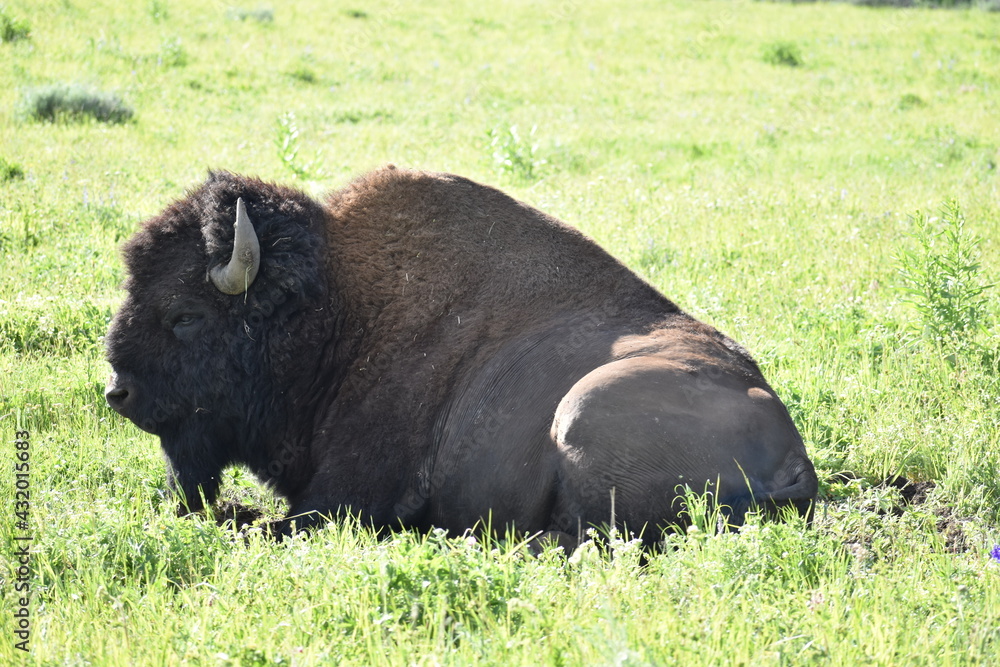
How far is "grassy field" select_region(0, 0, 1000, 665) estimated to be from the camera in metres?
3.06

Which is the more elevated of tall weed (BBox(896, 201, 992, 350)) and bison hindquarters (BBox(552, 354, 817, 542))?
tall weed (BBox(896, 201, 992, 350))

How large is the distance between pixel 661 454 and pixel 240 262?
→ 7.05 ft

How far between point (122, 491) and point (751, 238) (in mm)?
6291

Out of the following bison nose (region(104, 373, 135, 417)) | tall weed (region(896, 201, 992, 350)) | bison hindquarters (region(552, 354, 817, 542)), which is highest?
tall weed (region(896, 201, 992, 350))

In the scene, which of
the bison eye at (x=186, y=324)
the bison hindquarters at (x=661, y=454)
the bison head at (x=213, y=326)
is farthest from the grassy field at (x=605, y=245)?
the bison eye at (x=186, y=324)

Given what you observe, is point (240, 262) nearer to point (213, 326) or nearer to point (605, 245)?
point (213, 326)

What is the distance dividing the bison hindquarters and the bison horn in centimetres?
165

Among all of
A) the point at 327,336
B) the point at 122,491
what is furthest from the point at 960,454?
the point at 122,491

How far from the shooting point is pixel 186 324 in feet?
15.4

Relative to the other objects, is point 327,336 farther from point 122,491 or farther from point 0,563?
point 0,563

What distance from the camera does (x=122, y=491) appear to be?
4.76 meters

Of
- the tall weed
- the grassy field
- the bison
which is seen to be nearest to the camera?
the grassy field

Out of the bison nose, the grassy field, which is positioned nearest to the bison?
the bison nose

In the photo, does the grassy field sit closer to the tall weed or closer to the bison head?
the tall weed
